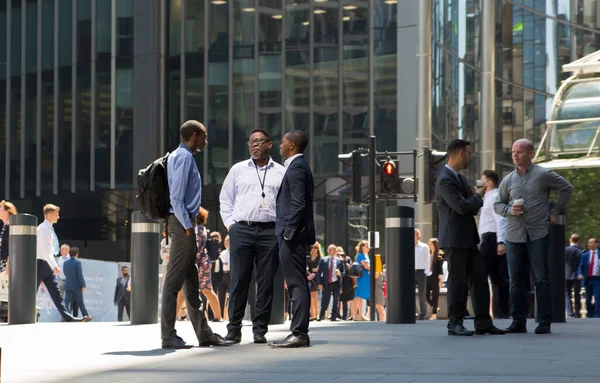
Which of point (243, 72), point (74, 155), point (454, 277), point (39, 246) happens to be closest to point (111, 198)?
point (74, 155)

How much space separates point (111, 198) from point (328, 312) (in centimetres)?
1715

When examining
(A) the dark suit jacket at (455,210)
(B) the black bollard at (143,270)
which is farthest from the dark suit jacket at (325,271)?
(A) the dark suit jacket at (455,210)

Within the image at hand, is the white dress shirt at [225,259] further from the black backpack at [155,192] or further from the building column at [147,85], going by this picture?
the building column at [147,85]

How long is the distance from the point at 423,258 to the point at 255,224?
11142 mm

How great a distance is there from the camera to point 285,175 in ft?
29.7

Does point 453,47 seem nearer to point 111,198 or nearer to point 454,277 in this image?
point 111,198

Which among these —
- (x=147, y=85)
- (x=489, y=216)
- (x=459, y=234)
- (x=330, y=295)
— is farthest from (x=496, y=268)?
(x=147, y=85)

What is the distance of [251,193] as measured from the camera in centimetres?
939

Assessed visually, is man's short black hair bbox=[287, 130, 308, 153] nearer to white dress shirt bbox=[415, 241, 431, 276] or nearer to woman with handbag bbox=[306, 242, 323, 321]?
white dress shirt bbox=[415, 241, 431, 276]

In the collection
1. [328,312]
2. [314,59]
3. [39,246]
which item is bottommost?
[328,312]

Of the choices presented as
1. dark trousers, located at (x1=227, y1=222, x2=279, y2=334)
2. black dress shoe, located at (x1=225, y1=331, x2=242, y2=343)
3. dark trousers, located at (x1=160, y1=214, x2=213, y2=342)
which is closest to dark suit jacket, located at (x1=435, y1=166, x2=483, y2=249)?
dark trousers, located at (x1=227, y1=222, x2=279, y2=334)

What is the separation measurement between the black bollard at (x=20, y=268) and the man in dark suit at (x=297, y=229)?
215 inches

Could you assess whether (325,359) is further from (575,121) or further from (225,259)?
(575,121)

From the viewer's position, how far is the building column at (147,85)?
38.0 m
